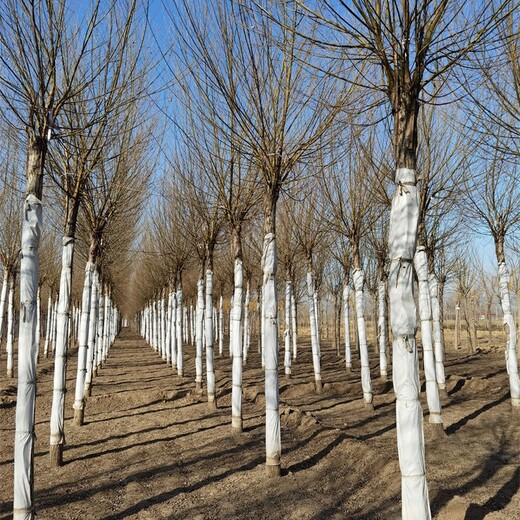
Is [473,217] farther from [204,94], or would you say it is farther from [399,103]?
[399,103]

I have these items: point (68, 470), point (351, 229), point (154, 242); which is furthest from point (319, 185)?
point (154, 242)

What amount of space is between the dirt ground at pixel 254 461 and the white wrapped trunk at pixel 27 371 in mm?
1137

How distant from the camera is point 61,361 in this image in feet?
20.5

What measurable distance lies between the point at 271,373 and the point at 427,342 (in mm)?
2981

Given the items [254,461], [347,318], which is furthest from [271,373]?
[347,318]

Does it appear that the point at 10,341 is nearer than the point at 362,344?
No

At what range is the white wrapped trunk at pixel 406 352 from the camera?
3123mm

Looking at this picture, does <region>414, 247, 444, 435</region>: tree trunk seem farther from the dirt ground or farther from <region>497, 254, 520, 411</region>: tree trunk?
<region>497, 254, 520, 411</region>: tree trunk

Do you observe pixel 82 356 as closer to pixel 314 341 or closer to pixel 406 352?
pixel 314 341

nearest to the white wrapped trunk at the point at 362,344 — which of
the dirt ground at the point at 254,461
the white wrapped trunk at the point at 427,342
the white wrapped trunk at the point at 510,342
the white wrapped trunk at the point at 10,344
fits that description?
the dirt ground at the point at 254,461

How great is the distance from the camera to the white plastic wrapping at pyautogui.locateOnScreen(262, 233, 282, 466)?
5531 mm

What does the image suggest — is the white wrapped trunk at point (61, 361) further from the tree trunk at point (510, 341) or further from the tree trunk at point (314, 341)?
the tree trunk at point (510, 341)

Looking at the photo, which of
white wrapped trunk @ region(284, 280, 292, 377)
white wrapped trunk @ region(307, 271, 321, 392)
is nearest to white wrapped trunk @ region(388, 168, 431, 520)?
white wrapped trunk @ region(307, 271, 321, 392)

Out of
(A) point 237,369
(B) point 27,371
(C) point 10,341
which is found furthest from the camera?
(C) point 10,341
